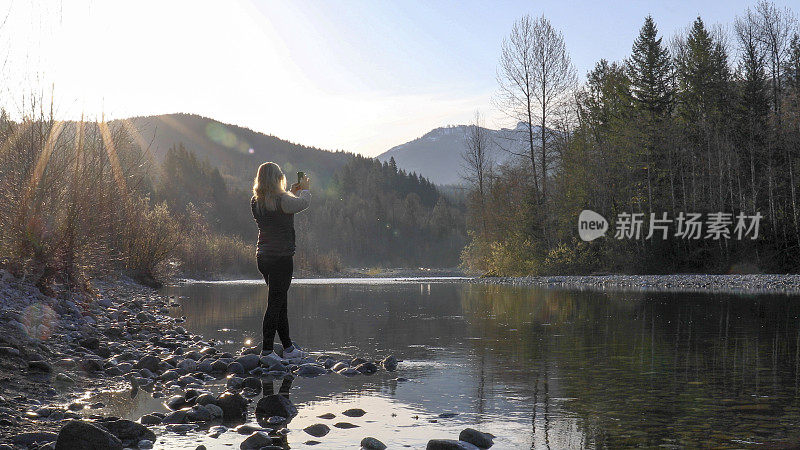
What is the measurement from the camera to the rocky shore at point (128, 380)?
415 centimetres

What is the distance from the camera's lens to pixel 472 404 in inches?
212

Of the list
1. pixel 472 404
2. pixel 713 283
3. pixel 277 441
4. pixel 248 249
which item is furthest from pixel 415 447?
pixel 248 249

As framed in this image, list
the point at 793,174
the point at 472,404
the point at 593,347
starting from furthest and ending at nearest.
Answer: the point at 793,174 → the point at 593,347 → the point at 472,404

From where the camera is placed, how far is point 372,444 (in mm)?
4074

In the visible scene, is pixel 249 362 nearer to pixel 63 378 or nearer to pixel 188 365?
pixel 188 365

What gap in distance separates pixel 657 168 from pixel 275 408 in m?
36.1

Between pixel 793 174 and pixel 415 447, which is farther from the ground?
pixel 793 174

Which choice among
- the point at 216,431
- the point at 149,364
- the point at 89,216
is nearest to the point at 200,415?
the point at 216,431

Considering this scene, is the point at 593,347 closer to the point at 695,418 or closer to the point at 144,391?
the point at 695,418

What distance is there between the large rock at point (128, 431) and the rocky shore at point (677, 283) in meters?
23.2

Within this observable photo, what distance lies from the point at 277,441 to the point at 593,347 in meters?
5.50

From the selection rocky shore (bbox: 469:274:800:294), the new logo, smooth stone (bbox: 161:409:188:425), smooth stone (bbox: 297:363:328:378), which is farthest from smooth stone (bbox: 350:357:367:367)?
the new logo

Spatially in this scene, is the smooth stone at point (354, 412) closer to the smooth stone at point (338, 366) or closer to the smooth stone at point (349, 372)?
the smooth stone at point (349, 372)

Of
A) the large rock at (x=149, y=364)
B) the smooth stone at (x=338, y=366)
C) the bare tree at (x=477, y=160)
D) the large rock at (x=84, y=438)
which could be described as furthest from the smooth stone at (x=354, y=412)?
the bare tree at (x=477, y=160)
